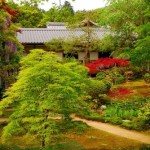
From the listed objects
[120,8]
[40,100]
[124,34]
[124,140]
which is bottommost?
[124,140]

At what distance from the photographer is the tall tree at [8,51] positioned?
20.1 metres

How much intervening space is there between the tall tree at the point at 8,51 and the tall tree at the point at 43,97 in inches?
360

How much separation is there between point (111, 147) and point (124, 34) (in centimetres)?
1544

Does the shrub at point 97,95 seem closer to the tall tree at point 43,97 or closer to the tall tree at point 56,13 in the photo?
the tall tree at point 56,13

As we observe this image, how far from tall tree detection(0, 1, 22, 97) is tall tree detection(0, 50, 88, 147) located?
9.13 metres

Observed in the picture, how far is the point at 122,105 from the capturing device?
2016 cm

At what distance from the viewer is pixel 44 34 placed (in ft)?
124

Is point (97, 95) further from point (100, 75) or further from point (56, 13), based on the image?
point (56, 13)

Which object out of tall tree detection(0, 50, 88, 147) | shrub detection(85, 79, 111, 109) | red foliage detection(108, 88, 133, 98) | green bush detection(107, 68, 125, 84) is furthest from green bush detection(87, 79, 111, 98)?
tall tree detection(0, 50, 88, 147)

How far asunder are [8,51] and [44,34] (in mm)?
17387

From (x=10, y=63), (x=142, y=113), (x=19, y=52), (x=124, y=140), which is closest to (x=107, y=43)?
(x=19, y=52)

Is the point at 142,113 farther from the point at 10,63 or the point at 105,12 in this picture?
the point at 105,12

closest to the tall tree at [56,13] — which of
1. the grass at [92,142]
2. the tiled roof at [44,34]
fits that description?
the grass at [92,142]

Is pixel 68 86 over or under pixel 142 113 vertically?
over
